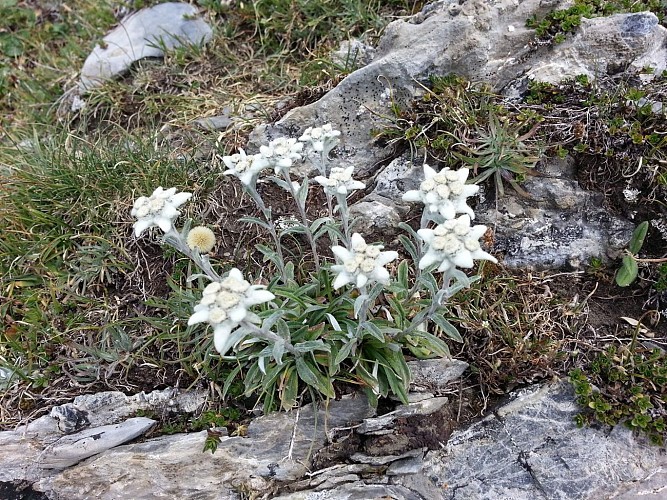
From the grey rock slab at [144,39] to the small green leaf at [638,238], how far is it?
4.49m

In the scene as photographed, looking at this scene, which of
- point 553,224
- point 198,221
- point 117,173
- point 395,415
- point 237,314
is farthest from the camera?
point 117,173

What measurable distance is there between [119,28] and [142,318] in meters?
4.15

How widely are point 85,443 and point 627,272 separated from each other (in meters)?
3.66

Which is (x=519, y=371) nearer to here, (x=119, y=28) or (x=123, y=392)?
(x=123, y=392)

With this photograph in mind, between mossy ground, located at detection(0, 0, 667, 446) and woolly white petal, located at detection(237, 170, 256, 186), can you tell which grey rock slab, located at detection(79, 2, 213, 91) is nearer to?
mossy ground, located at detection(0, 0, 667, 446)

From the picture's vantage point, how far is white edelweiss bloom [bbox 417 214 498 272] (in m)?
2.30

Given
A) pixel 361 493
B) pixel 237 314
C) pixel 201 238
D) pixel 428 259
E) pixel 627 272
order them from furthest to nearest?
pixel 627 272 → pixel 201 238 → pixel 361 493 → pixel 428 259 → pixel 237 314

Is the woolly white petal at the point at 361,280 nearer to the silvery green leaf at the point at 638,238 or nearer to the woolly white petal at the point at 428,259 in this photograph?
the woolly white petal at the point at 428,259

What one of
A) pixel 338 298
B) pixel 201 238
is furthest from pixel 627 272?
pixel 201 238

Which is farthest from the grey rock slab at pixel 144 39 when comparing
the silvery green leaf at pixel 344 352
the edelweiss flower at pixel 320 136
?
the silvery green leaf at pixel 344 352

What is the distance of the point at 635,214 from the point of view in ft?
11.9

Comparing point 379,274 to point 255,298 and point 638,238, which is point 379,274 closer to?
point 255,298

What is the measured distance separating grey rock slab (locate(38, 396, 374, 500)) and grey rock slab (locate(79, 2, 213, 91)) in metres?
3.92

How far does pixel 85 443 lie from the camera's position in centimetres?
315
